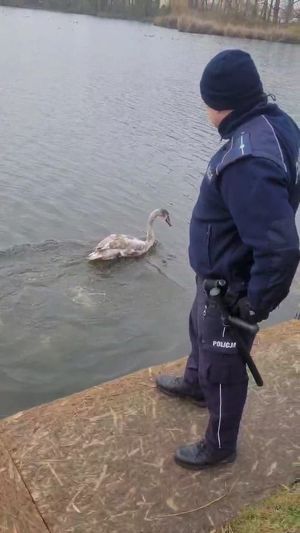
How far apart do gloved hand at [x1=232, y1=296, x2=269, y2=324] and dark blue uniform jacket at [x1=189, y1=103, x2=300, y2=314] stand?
4 centimetres

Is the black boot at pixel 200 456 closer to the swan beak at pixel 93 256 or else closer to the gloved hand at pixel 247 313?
the gloved hand at pixel 247 313

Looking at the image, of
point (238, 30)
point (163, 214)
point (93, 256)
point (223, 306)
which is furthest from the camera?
point (238, 30)

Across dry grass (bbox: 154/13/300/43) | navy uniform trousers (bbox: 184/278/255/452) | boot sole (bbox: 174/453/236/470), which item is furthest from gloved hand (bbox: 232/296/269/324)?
dry grass (bbox: 154/13/300/43)

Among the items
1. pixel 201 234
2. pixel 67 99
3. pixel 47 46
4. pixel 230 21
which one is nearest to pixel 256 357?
pixel 201 234

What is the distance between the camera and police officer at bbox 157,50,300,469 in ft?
9.09

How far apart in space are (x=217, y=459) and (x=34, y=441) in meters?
1.22

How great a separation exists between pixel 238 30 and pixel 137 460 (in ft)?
168

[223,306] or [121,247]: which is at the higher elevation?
[223,306]

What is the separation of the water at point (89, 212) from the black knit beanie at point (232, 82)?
3999 millimetres

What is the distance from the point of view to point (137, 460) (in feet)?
12.2

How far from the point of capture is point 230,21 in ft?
182

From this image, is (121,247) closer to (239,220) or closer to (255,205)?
(239,220)

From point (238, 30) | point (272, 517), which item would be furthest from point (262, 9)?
point (272, 517)

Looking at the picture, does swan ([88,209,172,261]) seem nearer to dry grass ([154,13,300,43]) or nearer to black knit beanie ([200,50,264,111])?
black knit beanie ([200,50,264,111])
